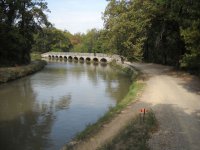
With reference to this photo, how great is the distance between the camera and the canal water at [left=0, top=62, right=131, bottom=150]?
59.5ft

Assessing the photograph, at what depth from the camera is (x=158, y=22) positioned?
39281 millimetres

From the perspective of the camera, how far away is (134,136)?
569 inches

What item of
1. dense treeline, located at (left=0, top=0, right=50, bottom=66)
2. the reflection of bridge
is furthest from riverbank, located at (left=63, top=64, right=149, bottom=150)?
the reflection of bridge

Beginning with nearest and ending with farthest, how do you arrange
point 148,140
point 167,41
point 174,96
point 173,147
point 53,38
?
point 173,147, point 148,140, point 174,96, point 167,41, point 53,38

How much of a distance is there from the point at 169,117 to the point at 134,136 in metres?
4.19

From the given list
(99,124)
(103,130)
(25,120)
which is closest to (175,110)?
(99,124)

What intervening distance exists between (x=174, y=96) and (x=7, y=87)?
2109 cm

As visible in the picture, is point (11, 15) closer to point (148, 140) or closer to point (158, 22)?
point (158, 22)

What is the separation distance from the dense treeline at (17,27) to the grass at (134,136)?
35.1 meters

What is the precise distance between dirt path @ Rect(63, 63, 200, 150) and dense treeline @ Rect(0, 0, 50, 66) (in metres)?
27.4

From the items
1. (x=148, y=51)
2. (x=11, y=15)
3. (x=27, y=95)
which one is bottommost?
(x=27, y=95)

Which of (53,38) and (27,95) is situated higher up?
(53,38)

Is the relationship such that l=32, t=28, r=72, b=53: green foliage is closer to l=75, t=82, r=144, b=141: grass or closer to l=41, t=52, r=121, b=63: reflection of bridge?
l=41, t=52, r=121, b=63: reflection of bridge

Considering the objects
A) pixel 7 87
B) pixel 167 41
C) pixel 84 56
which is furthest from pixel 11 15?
pixel 84 56
